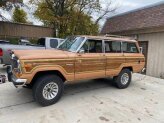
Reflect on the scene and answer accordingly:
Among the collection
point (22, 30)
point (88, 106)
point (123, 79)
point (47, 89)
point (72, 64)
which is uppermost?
point (22, 30)

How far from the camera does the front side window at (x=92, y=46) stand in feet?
21.8

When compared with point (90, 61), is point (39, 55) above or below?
above

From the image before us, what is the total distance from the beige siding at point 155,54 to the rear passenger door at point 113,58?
4.96 meters

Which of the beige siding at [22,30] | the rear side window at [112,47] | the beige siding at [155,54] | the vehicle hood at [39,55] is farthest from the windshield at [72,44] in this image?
the beige siding at [22,30]

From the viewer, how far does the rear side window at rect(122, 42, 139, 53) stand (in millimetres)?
8088

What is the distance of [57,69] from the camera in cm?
571

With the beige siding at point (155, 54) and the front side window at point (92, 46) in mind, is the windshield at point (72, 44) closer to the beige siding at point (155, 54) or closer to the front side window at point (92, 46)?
the front side window at point (92, 46)

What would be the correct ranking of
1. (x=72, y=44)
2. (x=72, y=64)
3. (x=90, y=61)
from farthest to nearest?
(x=72, y=44)
(x=90, y=61)
(x=72, y=64)

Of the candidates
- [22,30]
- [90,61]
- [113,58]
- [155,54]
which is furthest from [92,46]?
[22,30]

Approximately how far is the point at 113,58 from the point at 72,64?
202 centimetres

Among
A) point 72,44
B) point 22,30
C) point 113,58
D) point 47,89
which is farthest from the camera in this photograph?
point 22,30

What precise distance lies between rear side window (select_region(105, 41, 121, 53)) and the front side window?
354mm

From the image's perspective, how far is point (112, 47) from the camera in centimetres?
764

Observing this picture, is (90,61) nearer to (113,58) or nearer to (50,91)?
(113,58)
